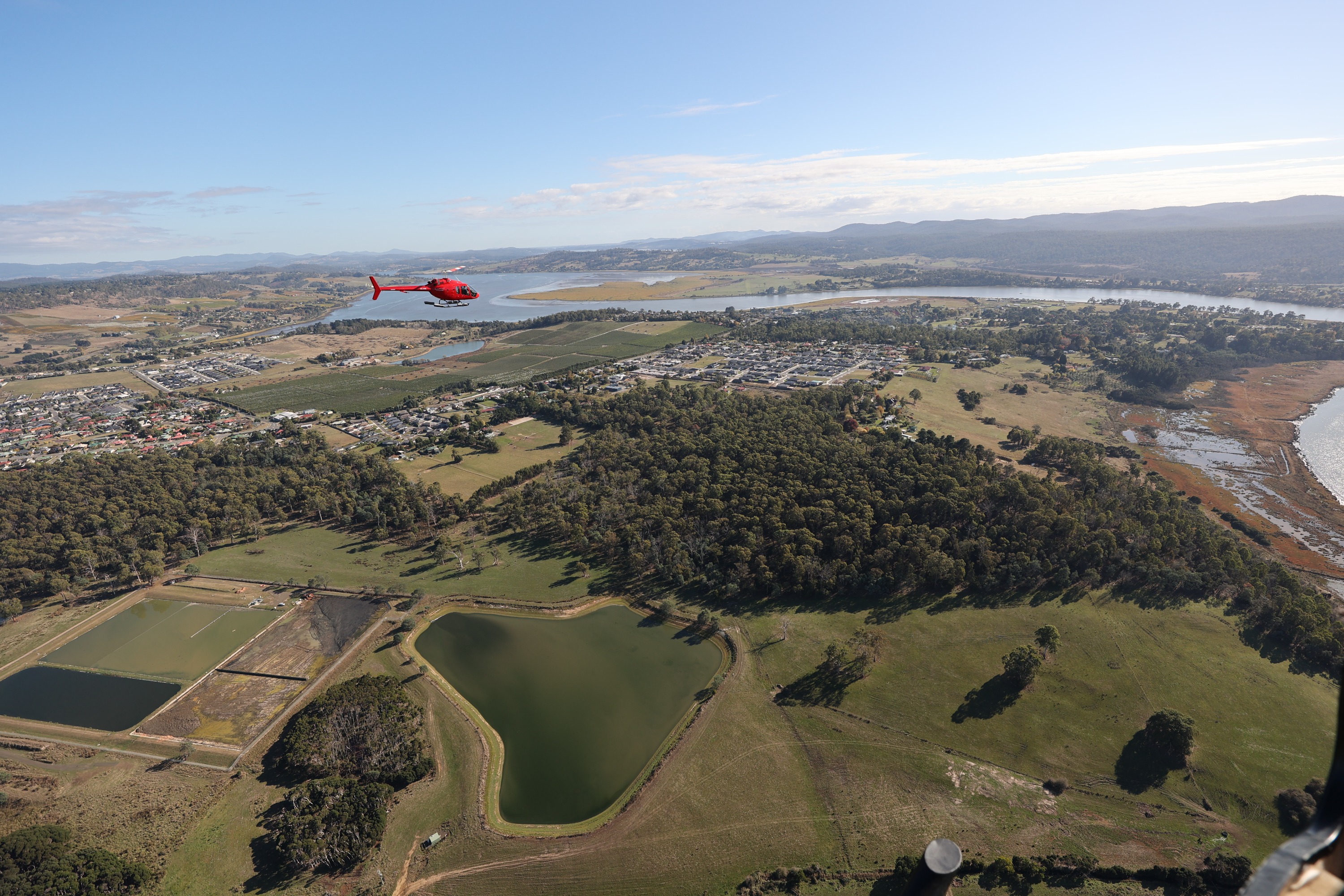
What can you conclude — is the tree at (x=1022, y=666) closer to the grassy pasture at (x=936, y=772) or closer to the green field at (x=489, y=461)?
the grassy pasture at (x=936, y=772)

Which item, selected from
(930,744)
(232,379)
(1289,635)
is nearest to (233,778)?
(930,744)

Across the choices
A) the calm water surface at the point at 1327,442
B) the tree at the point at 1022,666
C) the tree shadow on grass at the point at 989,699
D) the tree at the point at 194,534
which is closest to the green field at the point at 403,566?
the tree at the point at 194,534

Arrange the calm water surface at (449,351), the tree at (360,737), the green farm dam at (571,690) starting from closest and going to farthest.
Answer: the tree at (360,737) < the green farm dam at (571,690) < the calm water surface at (449,351)

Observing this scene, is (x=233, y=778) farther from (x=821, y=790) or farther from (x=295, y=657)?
(x=821, y=790)

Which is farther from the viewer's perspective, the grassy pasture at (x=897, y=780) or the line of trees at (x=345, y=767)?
the line of trees at (x=345, y=767)

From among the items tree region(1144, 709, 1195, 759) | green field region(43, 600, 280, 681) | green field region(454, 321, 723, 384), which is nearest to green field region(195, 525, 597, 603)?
green field region(43, 600, 280, 681)

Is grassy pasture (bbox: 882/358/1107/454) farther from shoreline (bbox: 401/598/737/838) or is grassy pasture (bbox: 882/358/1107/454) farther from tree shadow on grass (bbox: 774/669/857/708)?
shoreline (bbox: 401/598/737/838)
